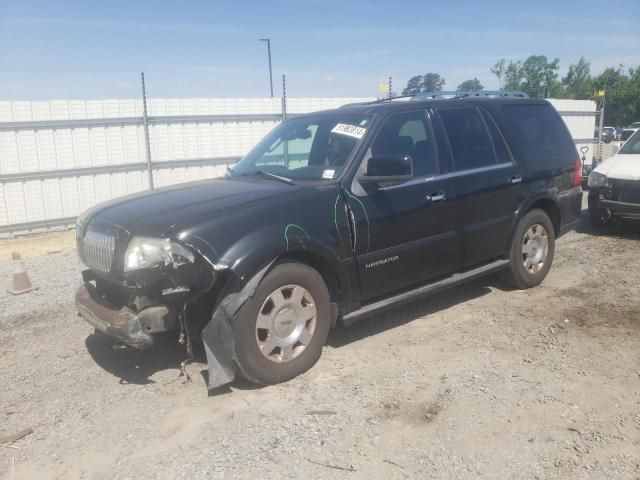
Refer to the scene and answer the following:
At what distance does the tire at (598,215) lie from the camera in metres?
8.15

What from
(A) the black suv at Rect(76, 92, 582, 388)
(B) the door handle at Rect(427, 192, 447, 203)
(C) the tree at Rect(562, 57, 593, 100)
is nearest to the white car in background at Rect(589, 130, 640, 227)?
(A) the black suv at Rect(76, 92, 582, 388)

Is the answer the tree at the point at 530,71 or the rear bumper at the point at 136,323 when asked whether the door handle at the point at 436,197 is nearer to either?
the rear bumper at the point at 136,323

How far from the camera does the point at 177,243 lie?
3.38 meters

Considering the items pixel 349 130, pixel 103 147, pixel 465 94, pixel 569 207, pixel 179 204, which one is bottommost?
pixel 569 207

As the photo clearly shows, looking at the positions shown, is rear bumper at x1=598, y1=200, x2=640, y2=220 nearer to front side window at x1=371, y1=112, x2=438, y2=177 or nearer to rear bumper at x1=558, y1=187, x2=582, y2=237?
rear bumper at x1=558, y1=187, x2=582, y2=237

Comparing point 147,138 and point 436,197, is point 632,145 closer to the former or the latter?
point 436,197

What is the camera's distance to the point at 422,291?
180 inches

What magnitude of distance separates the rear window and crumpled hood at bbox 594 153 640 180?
2.25 metres

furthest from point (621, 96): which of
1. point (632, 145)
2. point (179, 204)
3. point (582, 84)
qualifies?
point (179, 204)

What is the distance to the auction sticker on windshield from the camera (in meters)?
4.32

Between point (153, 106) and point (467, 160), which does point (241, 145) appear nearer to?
point (153, 106)

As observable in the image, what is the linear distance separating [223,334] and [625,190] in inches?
264

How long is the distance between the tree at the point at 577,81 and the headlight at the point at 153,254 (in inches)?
2654

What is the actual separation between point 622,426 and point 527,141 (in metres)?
3.20
